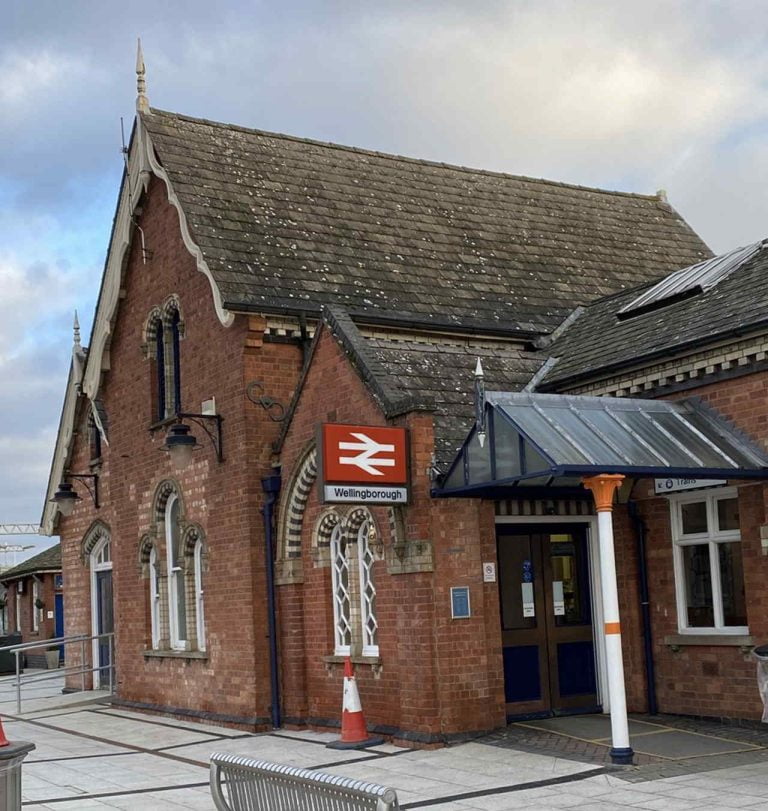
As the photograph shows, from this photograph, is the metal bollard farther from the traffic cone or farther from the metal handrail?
the metal handrail

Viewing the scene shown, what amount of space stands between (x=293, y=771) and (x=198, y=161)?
13.4 metres

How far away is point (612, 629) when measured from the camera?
455 inches

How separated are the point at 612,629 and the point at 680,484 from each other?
3181mm

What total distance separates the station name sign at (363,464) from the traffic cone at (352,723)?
6.43ft

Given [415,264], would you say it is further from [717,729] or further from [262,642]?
[717,729]

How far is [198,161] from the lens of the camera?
18.9 m

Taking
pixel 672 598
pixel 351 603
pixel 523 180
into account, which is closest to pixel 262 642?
pixel 351 603

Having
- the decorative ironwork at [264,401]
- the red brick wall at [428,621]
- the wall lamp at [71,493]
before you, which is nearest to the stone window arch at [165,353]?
the decorative ironwork at [264,401]

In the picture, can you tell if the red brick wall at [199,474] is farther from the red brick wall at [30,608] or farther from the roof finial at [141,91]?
the red brick wall at [30,608]

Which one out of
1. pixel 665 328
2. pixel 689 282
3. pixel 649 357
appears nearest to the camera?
pixel 649 357

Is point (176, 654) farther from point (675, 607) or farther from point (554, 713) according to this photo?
point (675, 607)

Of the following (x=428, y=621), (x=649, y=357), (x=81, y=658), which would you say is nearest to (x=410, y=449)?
(x=428, y=621)

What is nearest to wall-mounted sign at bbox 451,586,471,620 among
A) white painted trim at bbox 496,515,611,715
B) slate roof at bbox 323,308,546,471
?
slate roof at bbox 323,308,546,471

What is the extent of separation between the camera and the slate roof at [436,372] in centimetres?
1410
